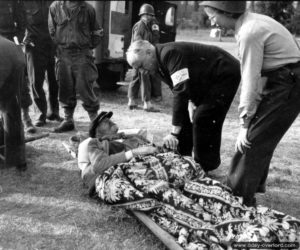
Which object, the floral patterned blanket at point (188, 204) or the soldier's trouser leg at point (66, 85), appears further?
the soldier's trouser leg at point (66, 85)

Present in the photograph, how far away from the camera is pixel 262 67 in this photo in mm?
2805

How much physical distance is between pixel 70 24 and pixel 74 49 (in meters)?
0.35

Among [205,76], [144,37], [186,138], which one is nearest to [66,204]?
[186,138]

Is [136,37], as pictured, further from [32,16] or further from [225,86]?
[225,86]

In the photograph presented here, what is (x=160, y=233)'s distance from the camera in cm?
280

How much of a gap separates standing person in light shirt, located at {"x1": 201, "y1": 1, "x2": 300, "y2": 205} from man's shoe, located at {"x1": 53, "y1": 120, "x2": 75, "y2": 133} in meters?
3.33

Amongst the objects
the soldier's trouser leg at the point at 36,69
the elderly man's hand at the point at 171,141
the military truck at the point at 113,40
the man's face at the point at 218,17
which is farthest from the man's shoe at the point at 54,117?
the man's face at the point at 218,17

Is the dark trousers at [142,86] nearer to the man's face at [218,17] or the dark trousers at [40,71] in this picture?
the dark trousers at [40,71]

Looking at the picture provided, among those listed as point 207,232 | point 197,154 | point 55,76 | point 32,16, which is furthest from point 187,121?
point 32,16

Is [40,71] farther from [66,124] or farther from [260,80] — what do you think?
[260,80]

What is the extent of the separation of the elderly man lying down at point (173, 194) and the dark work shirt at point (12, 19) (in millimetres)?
2553

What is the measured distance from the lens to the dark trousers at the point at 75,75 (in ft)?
18.2

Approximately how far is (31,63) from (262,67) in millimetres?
3952

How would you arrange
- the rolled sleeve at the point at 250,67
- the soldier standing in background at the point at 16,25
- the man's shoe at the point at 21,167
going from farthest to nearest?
the soldier standing in background at the point at 16,25 → the man's shoe at the point at 21,167 → the rolled sleeve at the point at 250,67
